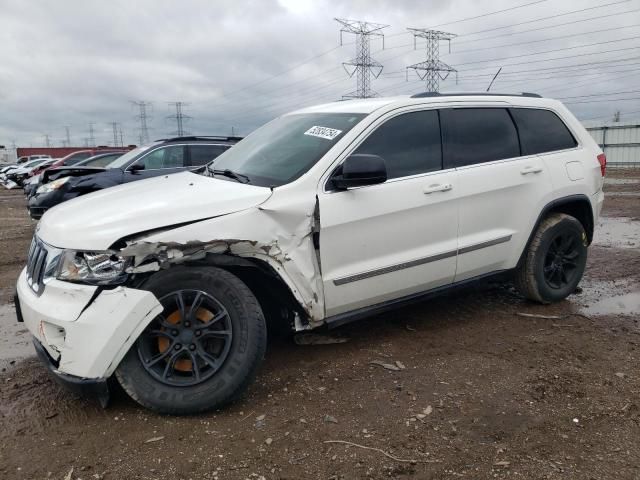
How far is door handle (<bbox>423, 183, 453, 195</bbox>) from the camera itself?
3.72 metres

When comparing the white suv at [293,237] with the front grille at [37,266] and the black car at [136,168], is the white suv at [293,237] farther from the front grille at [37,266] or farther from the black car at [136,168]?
the black car at [136,168]

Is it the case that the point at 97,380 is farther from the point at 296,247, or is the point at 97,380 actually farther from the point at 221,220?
the point at 296,247

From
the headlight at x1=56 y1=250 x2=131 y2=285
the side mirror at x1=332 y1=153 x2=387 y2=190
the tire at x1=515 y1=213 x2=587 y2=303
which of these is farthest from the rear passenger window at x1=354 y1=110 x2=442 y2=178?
the headlight at x1=56 y1=250 x2=131 y2=285

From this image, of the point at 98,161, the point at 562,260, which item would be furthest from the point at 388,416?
the point at 98,161

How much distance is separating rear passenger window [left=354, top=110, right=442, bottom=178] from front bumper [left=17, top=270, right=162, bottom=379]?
5.74 ft

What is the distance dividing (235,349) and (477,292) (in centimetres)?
311

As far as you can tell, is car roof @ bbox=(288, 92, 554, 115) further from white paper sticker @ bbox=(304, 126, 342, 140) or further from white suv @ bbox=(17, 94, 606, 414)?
white paper sticker @ bbox=(304, 126, 342, 140)

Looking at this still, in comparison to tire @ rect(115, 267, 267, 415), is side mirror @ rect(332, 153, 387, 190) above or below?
above

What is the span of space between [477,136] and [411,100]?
66cm

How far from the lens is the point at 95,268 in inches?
108

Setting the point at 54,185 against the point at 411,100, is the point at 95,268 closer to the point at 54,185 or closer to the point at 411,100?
the point at 411,100

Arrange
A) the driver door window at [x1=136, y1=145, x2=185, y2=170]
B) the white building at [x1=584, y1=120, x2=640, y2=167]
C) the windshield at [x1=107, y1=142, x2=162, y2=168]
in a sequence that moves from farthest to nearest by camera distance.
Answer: the white building at [x1=584, y1=120, x2=640, y2=167], the driver door window at [x1=136, y1=145, x2=185, y2=170], the windshield at [x1=107, y1=142, x2=162, y2=168]

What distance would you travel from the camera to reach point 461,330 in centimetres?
424

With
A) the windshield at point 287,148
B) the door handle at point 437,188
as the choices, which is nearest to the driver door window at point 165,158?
the windshield at point 287,148
